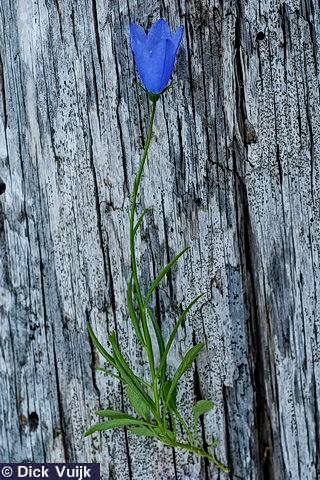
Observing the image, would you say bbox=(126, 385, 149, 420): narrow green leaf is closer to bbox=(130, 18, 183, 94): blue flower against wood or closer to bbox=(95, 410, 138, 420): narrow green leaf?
bbox=(95, 410, 138, 420): narrow green leaf

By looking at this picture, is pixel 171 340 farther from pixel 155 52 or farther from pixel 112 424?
pixel 155 52

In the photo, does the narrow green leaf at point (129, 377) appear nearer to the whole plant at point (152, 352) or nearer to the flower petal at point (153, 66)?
the whole plant at point (152, 352)

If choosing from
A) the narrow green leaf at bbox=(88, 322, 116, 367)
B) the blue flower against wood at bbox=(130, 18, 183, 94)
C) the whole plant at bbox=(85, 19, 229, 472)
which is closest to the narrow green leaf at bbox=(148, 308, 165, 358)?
the whole plant at bbox=(85, 19, 229, 472)

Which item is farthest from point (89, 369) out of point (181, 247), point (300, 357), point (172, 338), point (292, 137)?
point (292, 137)

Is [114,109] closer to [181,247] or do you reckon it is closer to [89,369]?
[181,247]
